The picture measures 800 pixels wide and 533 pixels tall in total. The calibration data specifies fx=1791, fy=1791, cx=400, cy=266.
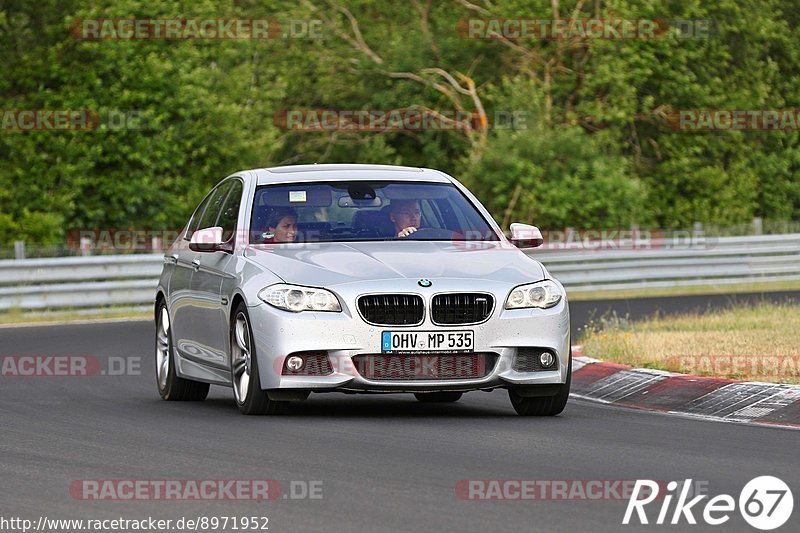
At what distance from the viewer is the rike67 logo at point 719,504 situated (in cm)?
725

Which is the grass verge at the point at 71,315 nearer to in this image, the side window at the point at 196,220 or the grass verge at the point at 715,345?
the grass verge at the point at 715,345

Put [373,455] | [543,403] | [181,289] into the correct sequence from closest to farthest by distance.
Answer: [373,455]
[543,403]
[181,289]

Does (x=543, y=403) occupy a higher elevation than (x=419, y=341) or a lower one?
lower

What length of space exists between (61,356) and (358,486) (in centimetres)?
1010

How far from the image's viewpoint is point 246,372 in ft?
37.3

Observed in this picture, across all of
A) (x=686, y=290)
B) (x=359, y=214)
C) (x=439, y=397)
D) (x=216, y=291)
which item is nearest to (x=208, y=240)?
(x=216, y=291)

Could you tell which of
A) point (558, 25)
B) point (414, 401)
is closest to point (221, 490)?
point (414, 401)

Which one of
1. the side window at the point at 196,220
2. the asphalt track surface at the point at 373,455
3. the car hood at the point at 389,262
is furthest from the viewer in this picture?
the side window at the point at 196,220

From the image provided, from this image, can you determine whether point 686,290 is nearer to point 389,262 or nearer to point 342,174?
point 342,174

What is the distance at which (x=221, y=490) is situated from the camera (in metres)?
8.05

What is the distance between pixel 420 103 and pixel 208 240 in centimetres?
3687

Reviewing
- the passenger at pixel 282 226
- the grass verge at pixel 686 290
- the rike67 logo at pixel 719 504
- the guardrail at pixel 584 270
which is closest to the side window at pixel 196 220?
the passenger at pixel 282 226

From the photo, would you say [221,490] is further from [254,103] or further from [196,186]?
[254,103]

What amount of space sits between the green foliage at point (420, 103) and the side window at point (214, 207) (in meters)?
20.6
